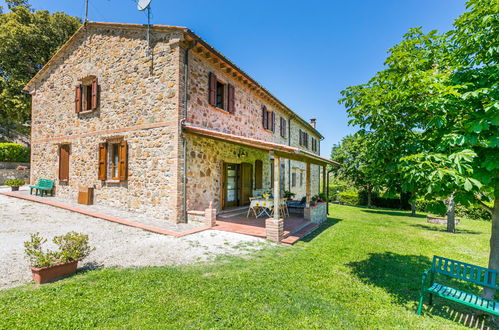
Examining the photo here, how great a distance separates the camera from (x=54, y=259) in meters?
3.98

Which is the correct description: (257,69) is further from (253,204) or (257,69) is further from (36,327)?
(36,327)

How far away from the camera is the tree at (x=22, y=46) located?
16.8 m

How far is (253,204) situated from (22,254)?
251 inches

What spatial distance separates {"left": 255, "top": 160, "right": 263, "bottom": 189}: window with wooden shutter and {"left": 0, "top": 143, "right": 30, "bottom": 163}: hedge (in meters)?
19.1

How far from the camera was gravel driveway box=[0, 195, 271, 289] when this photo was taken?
180 inches

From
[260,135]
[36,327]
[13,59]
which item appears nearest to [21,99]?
[13,59]

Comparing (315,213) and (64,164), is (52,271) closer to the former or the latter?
(315,213)

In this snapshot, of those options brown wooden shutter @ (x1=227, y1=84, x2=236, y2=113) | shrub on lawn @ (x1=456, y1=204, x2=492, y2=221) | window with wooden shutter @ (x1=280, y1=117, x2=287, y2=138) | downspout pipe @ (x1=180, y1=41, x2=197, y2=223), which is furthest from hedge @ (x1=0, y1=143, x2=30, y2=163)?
shrub on lawn @ (x1=456, y1=204, x2=492, y2=221)

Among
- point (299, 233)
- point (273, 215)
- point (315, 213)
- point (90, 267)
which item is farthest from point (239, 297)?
point (315, 213)

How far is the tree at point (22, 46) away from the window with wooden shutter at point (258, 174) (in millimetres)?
18845

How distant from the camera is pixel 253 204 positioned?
8.73 metres

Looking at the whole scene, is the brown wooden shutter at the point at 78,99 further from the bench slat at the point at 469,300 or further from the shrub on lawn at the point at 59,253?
the bench slat at the point at 469,300

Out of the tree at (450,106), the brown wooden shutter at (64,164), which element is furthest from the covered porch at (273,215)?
the brown wooden shutter at (64,164)

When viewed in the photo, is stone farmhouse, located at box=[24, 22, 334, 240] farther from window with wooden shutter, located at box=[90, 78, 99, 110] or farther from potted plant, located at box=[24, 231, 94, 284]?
potted plant, located at box=[24, 231, 94, 284]
